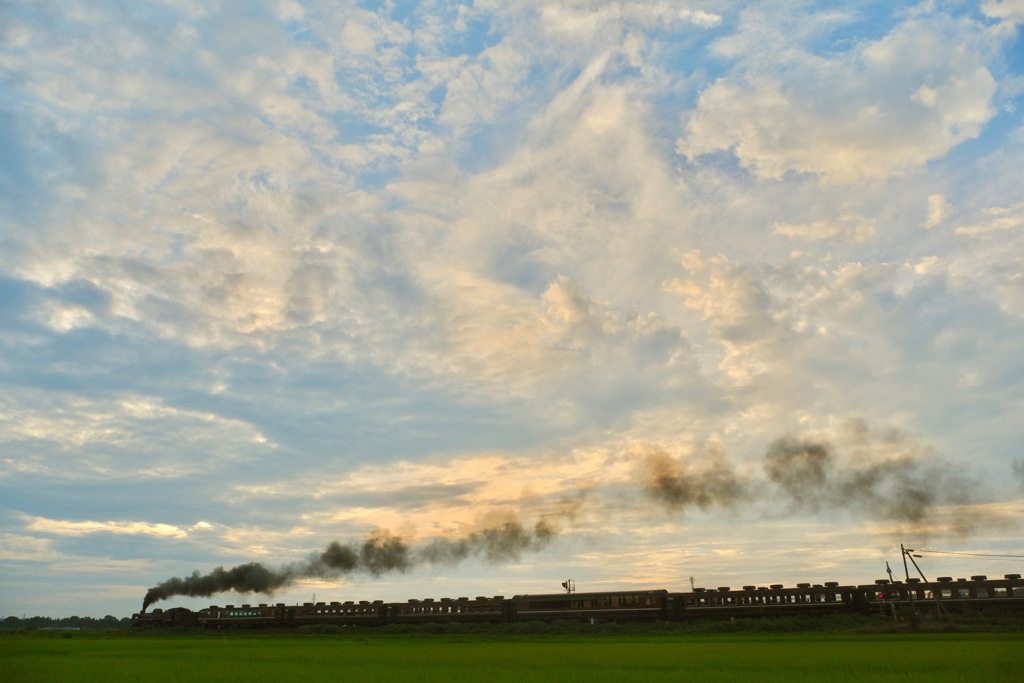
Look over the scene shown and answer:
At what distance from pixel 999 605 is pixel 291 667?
7429cm

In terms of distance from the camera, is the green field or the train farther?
the train

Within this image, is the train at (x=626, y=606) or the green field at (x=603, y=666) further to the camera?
the train at (x=626, y=606)

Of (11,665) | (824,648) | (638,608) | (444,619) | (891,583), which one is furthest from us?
(444,619)

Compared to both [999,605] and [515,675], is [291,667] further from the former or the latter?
[999,605]

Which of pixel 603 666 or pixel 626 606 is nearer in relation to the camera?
pixel 603 666

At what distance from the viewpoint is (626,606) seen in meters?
89.5

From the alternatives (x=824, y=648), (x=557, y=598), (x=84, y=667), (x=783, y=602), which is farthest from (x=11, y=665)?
(x=783, y=602)

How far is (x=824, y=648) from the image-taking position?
41.4 meters

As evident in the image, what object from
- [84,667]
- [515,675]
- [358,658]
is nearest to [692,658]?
[515,675]

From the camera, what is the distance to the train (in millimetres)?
80250

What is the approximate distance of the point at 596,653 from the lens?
42.7 meters

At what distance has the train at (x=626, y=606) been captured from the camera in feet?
263

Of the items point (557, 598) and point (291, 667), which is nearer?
point (291, 667)

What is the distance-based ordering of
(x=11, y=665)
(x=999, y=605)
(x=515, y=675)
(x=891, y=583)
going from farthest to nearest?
(x=891, y=583) → (x=999, y=605) → (x=11, y=665) → (x=515, y=675)
